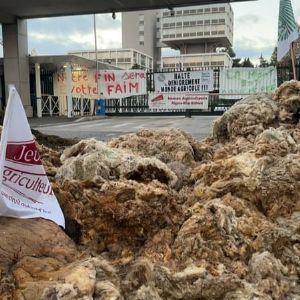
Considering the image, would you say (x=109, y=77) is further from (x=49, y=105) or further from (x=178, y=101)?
(x=49, y=105)

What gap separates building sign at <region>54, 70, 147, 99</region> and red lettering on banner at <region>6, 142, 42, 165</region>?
1712 cm

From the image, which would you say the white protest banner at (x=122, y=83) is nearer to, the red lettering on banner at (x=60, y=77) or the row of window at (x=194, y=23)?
the red lettering on banner at (x=60, y=77)

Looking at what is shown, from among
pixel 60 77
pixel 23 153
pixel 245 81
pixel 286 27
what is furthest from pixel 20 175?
pixel 60 77

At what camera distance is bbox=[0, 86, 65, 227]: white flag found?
2.59 m

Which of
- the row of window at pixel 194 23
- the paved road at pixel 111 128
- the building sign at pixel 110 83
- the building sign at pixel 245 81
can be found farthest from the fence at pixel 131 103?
the row of window at pixel 194 23

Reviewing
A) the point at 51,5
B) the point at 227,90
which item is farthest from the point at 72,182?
the point at 227,90

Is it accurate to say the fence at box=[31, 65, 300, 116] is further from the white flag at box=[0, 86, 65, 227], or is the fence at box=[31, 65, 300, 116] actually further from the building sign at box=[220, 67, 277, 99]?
the white flag at box=[0, 86, 65, 227]

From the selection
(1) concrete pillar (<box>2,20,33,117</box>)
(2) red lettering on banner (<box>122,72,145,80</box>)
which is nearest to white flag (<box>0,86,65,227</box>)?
(2) red lettering on banner (<box>122,72,145,80</box>)

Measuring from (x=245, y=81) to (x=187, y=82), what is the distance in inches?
90.2

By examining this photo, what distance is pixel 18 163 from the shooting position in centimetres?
270

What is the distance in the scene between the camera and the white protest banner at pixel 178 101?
18375 mm

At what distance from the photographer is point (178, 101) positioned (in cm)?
1859

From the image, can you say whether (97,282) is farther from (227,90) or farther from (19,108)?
(227,90)

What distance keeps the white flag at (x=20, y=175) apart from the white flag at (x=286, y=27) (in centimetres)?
698
